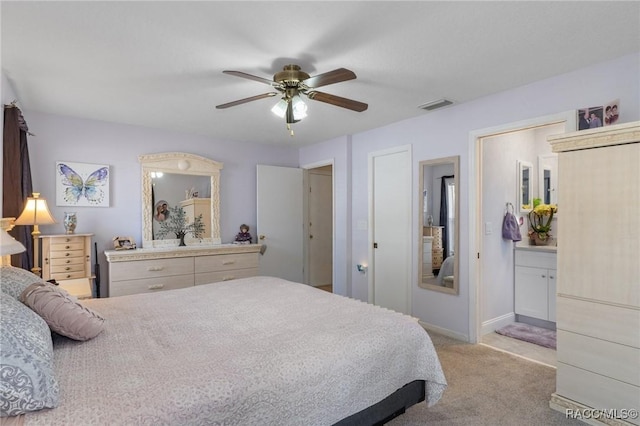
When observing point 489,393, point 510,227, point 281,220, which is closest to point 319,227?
point 281,220

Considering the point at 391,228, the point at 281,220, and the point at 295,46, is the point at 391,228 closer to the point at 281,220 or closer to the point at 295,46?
the point at 281,220

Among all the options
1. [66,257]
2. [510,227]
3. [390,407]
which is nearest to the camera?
[390,407]

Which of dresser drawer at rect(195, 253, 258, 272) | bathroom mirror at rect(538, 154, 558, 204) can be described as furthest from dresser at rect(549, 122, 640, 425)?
dresser drawer at rect(195, 253, 258, 272)

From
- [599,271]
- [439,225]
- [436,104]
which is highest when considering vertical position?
[436,104]

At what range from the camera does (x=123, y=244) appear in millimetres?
3926

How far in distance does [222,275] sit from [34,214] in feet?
6.84

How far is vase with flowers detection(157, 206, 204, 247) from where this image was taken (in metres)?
4.38

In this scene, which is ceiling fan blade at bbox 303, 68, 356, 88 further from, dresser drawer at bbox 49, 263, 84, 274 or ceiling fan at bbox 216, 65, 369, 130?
dresser drawer at bbox 49, 263, 84, 274

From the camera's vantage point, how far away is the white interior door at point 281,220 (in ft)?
16.6

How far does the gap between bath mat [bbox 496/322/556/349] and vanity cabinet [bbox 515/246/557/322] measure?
13 centimetres

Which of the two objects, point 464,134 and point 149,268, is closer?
point 464,134

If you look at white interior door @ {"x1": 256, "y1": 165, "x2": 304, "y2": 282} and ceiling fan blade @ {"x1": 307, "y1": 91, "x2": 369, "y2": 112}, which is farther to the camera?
white interior door @ {"x1": 256, "y1": 165, "x2": 304, "y2": 282}

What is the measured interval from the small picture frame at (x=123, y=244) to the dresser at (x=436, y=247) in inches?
135

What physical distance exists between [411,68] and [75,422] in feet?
8.87
